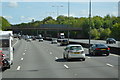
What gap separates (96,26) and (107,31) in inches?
1592

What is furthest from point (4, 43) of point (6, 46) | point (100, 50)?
point (100, 50)

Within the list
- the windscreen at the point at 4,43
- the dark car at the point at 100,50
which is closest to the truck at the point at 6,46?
the windscreen at the point at 4,43

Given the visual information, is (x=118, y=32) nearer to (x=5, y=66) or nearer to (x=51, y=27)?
(x=51, y=27)

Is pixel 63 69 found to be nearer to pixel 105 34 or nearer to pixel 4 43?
pixel 4 43

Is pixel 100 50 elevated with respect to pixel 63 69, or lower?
elevated

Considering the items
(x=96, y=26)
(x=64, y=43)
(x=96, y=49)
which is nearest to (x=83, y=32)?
(x=96, y=26)

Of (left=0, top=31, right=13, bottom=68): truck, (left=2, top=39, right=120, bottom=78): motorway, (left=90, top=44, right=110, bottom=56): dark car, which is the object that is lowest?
(left=2, top=39, right=120, bottom=78): motorway

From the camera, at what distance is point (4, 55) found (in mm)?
20109

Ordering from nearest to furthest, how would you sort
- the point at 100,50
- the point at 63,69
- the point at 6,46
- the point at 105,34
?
the point at 63,69
the point at 6,46
the point at 100,50
the point at 105,34

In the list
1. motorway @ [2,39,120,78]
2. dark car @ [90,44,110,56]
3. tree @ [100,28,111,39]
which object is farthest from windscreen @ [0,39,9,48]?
tree @ [100,28,111,39]

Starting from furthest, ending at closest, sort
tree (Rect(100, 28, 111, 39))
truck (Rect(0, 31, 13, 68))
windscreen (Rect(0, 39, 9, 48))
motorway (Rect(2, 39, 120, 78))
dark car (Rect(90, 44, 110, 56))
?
1. tree (Rect(100, 28, 111, 39))
2. dark car (Rect(90, 44, 110, 56))
3. windscreen (Rect(0, 39, 9, 48))
4. truck (Rect(0, 31, 13, 68))
5. motorway (Rect(2, 39, 120, 78))

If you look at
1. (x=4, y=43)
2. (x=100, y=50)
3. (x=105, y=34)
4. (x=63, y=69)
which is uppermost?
(x=4, y=43)

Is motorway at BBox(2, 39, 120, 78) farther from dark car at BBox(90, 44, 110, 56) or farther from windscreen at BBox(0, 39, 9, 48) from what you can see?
dark car at BBox(90, 44, 110, 56)

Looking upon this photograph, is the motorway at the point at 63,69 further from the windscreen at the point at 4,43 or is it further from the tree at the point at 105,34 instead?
the tree at the point at 105,34
